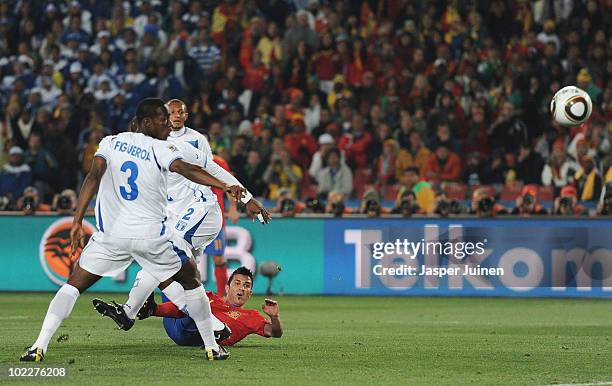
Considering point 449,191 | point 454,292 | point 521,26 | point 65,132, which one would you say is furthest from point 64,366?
point 521,26

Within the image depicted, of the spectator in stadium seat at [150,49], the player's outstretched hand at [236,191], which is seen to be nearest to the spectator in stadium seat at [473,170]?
the spectator in stadium seat at [150,49]

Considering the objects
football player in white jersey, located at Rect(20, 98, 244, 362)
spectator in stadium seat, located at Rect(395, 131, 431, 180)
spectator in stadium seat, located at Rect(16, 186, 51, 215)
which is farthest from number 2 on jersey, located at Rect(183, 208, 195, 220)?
spectator in stadium seat, located at Rect(395, 131, 431, 180)

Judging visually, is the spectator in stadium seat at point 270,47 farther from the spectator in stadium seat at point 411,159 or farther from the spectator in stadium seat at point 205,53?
the spectator in stadium seat at point 411,159

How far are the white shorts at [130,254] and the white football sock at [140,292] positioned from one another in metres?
0.84

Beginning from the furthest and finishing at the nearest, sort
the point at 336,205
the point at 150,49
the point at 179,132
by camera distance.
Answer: the point at 150,49 < the point at 336,205 < the point at 179,132

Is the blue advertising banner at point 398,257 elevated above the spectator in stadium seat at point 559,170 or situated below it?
below

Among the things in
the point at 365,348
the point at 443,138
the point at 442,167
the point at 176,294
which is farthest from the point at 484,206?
the point at 176,294

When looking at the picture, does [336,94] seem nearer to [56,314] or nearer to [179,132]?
[179,132]

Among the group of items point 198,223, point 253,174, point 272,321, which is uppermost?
point 253,174

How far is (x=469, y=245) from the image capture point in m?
18.2

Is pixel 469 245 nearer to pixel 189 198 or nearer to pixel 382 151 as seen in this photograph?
pixel 382 151

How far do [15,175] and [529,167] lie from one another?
27.3 feet

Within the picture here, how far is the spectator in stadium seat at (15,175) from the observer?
69.2 ft

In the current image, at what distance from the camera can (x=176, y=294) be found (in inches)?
402
